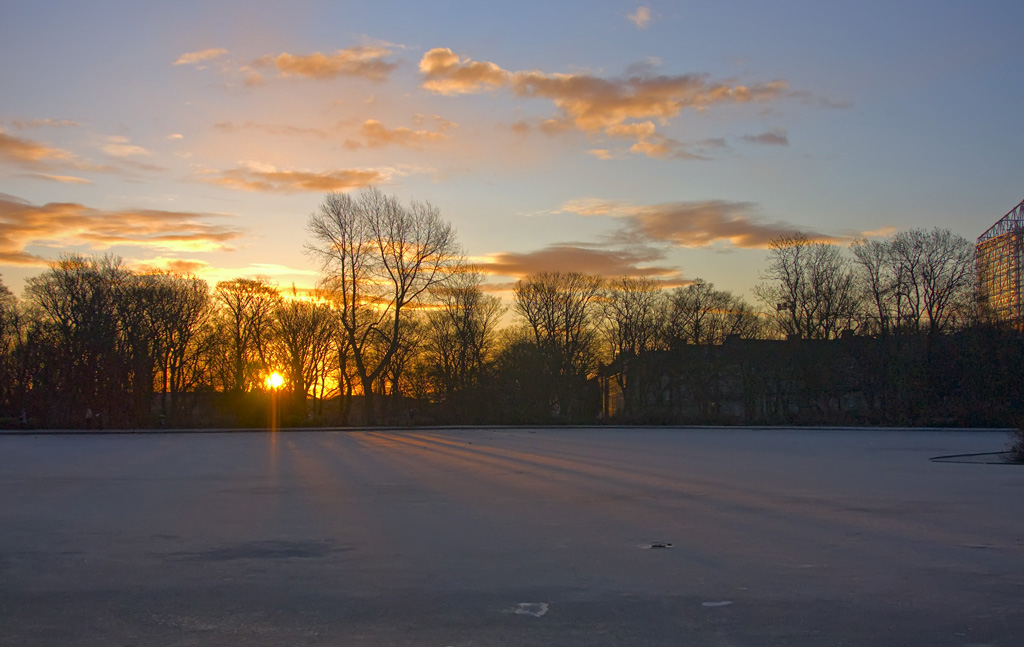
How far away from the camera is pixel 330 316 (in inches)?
2437

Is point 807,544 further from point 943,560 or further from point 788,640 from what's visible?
point 788,640

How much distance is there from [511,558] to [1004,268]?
2538 inches

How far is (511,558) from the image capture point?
26.6ft

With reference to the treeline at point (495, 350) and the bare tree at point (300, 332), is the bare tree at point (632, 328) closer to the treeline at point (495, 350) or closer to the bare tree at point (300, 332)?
the treeline at point (495, 350)

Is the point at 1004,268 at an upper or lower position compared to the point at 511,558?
upper

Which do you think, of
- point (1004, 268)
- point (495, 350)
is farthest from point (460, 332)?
point (1004, 268)

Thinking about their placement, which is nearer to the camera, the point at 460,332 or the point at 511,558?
the point at 511,558

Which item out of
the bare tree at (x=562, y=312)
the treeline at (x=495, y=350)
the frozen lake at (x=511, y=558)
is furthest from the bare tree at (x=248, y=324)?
the frozen lake at (x=511, y=558)

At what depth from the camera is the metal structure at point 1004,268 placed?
50031 millimetres

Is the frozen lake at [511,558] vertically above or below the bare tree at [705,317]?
below

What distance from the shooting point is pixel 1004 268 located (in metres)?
61.3

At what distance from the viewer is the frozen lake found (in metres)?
5.73

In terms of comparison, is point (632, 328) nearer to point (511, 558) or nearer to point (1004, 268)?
point (1004, 268)

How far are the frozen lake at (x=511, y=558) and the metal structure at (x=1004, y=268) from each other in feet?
126
